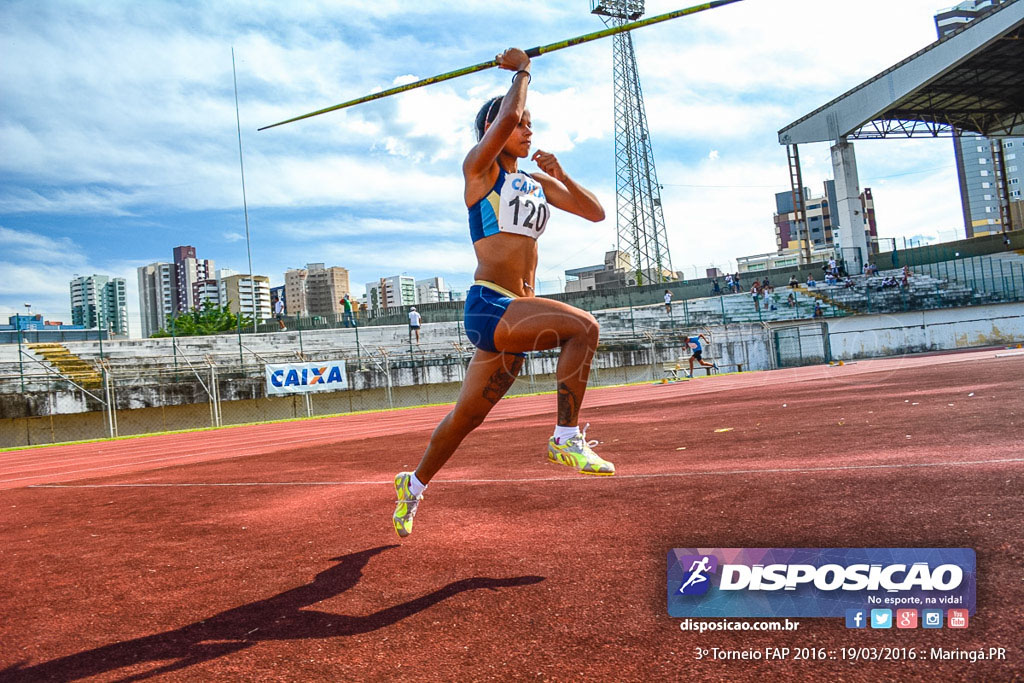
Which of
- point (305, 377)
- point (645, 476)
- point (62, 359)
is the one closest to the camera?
point (645, 476)

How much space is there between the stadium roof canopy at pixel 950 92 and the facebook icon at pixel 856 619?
1380 inches

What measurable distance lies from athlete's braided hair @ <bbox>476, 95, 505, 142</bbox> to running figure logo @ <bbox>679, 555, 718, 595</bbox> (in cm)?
221

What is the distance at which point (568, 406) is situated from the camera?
3.27 m

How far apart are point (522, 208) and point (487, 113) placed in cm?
57

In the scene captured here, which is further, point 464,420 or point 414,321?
point 414,321

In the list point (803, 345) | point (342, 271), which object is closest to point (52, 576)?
point (803, 345)

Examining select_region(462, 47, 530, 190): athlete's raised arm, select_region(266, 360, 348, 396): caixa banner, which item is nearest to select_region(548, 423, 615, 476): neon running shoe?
select_region(462, 47, 530, 190): athlete's raised arm

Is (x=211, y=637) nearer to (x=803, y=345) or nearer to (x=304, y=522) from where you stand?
(x=304, y=522)

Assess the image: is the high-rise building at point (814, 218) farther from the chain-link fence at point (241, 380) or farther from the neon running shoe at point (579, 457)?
the neon running shoe at point (579, 457)

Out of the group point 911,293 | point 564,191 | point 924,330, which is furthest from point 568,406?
point 911,293

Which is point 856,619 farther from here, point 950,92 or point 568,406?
point 950,92

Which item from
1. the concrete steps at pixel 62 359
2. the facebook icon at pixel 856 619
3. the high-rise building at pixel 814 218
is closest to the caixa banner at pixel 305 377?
the concrete steps at pixel 62 359

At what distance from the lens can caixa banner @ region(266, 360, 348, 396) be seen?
2245 centimetres

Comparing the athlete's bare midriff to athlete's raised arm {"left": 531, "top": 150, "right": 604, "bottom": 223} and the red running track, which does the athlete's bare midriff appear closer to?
athlete's raised arm {"left": 531, "top": 150, "right": 604, "bottom": 223}
